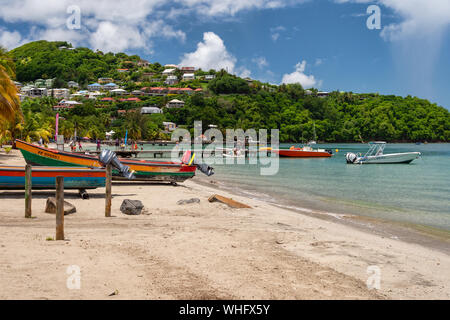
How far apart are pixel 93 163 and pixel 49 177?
17.7ft

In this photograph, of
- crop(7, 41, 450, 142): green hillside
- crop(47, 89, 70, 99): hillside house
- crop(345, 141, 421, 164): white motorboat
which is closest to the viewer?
crop(345, 141, 421, 164): white motorboat

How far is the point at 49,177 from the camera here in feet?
44.2

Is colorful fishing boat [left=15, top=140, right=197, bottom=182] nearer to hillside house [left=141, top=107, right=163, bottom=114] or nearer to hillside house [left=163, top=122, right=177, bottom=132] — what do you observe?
hillside house [left=163, top=122, right=177, bottom=132]

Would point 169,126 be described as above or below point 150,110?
below

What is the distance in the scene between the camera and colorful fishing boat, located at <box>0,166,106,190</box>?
13.2m

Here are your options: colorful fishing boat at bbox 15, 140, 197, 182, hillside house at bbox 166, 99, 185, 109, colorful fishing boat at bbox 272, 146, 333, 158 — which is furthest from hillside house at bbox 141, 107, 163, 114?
colorful fishing boat at bbox 15, 140, 197, 182

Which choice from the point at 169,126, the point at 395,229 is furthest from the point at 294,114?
the point at 395,229

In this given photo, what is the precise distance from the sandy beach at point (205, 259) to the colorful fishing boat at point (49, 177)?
207 cm

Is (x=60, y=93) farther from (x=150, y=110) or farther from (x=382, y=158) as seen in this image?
(x=382, y=158)

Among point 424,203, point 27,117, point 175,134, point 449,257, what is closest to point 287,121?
point 175,134

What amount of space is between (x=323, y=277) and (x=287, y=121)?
14349cm

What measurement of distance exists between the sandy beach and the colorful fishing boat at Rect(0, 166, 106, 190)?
207cm

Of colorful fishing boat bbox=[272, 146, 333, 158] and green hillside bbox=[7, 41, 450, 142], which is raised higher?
green hillside bbox=[7, 41, 450, 142]

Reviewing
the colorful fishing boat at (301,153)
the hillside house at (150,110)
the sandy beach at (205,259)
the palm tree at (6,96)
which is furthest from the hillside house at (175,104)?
the sandy beach at (205,259)
